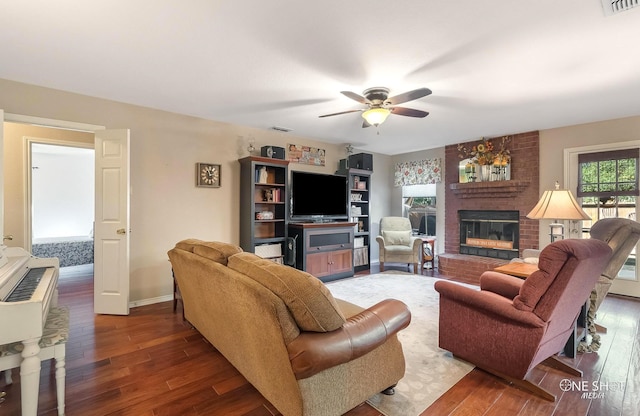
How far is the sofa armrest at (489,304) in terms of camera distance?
1777 mm

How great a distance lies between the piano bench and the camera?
1.48 m

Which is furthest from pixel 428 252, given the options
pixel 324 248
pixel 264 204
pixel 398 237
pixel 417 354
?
pixel 417 354

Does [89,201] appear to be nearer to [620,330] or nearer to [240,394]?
[240,394]

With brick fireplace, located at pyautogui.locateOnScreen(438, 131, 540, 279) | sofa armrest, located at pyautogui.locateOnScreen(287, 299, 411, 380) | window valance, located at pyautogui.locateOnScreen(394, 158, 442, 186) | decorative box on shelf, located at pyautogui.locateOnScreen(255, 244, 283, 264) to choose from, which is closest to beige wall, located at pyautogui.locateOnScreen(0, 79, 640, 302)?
brick fireplace, located at pyautogui.locateOnScreen(438, 131, 540, 279)

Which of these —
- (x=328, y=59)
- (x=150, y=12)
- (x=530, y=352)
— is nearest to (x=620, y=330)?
(x=530, y=352)

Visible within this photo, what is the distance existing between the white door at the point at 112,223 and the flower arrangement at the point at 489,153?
536 cm

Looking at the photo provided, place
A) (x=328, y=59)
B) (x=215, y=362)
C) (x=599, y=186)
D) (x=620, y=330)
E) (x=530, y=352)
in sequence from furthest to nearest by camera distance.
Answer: (x=599, y=186), (x=620, y=330), (x=328, y=59), (x=215, y=362), (x=530, y=352)

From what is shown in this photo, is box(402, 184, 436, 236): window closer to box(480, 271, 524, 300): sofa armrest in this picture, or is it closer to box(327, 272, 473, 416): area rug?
box(327, 272, 473, 416): area rug

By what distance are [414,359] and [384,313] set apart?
3.07 feet

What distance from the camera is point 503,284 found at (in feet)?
7.71

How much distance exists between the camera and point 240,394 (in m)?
1.89

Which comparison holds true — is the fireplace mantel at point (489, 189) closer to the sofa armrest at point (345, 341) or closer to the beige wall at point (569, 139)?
the beige wall at point (569, 139)

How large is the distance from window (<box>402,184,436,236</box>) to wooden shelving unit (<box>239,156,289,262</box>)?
3.19 metres

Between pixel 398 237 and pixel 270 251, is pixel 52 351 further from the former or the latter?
pixel 398 237
